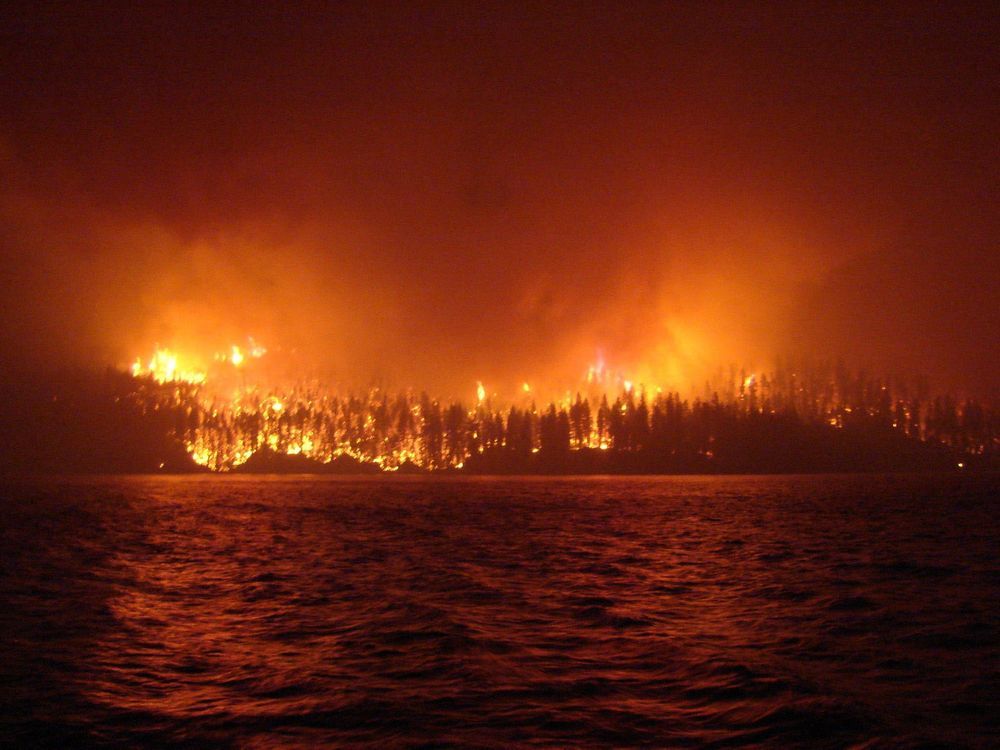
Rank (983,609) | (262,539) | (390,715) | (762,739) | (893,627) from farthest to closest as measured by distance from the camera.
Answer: (262,539)
(983,609)
(893,627)
(390,715)
(762,739)

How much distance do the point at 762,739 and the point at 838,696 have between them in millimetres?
4397

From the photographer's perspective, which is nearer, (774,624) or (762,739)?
(762,739)

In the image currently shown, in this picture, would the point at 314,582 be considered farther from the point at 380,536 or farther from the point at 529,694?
the point at 380,536

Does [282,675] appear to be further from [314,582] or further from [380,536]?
[380,536]

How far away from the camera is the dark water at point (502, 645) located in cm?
1836

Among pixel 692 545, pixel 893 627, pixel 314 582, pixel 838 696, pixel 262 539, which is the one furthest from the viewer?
pixel 262 539

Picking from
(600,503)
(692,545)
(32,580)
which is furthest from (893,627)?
(600,503)

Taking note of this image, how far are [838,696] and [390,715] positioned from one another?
11.3 meters

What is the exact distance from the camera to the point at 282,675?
23.0m

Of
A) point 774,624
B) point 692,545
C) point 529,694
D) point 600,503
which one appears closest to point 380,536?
point 692,545

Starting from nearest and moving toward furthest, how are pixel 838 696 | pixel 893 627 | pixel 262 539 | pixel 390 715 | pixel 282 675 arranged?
pixel 390 715
pixel 838 696
pixel 282 675
pixel 893 627
pixel 262 539

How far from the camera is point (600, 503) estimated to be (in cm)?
13600

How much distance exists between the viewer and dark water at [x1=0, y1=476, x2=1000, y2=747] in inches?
723

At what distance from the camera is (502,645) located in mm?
26812
